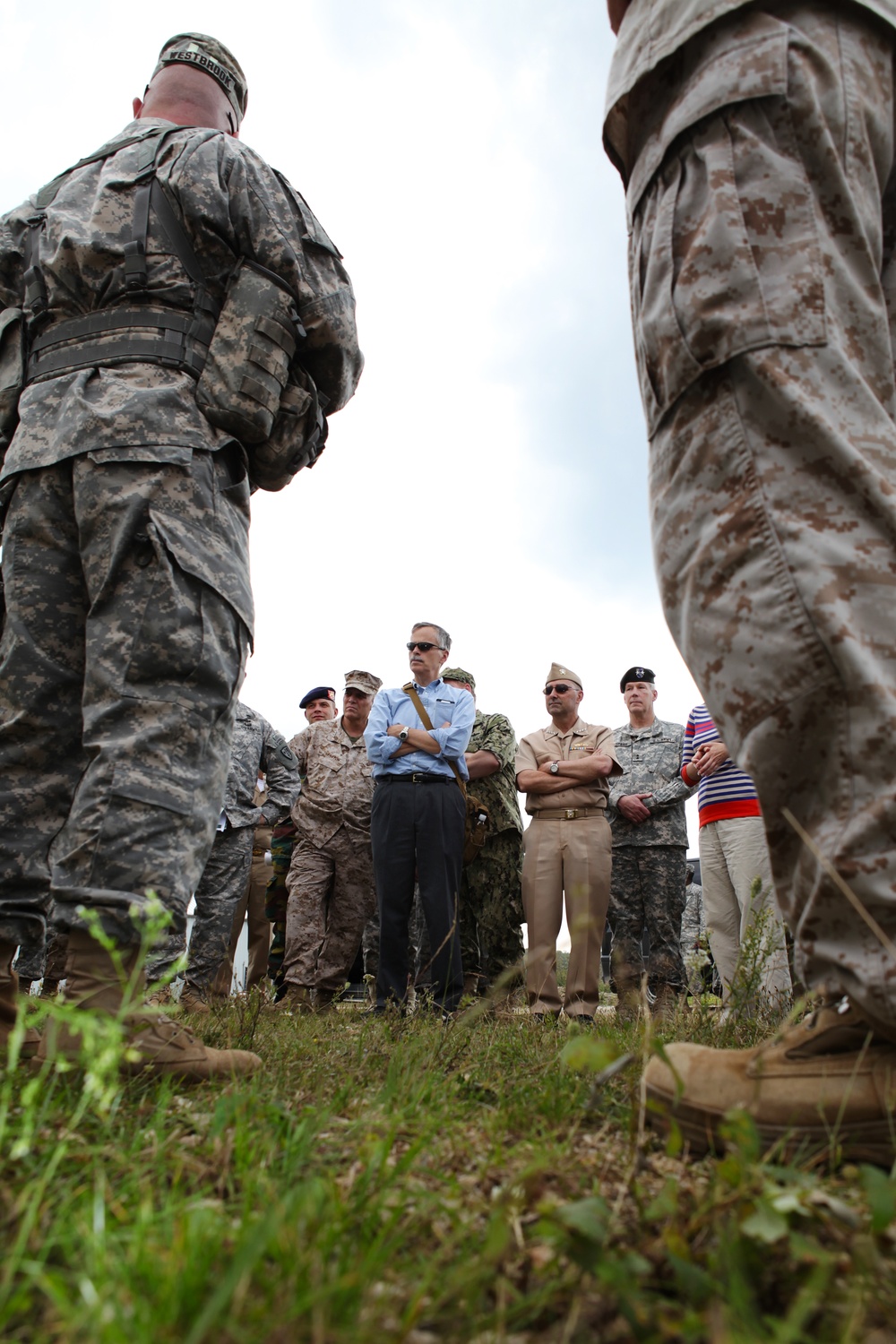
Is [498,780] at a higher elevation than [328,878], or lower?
higher

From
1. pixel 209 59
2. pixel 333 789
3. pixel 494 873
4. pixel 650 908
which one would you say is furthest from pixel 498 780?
pixel 209 59

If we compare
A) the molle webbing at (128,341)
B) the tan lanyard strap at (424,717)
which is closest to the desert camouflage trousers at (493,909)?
the tan lanyard strap at (424,717)

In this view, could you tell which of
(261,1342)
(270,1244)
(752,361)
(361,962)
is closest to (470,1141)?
(270,1244)

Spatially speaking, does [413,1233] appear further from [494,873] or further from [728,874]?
[494,873]

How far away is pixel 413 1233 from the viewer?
918mm

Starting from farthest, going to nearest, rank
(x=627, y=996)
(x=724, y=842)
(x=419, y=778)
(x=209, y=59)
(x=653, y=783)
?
(x=653, y=783) < (x=419, y=778) < (x=724, y=842) < (x=627, y=996) < (x=209, y=59)

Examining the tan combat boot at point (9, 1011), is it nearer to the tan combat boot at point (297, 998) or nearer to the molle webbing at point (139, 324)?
the molle webbing at point (139, 324)

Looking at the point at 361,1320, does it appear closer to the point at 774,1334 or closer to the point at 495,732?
Answer: the point at 774,1334

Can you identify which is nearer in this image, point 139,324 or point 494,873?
point 139,324

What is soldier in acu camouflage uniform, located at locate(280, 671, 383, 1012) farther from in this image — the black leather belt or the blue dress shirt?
the black leather belt

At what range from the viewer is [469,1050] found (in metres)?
2.36

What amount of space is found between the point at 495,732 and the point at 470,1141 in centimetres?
541

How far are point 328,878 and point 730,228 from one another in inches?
224

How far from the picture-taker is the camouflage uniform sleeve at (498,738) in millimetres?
6570
